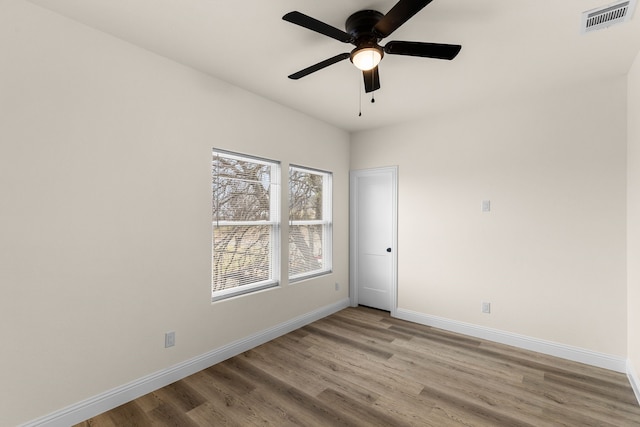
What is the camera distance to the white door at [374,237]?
4.35 meters

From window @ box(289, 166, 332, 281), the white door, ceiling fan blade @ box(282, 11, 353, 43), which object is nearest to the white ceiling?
ceiling fan blade @ box(282, 11, 353, 43)

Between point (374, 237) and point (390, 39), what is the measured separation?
9.42 ft

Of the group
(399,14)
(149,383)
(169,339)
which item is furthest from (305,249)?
(399,14)

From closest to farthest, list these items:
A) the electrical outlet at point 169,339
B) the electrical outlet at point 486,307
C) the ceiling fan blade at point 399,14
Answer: the ceiling fan blade at point 399,14, the electrical outlet at point 169,339, the electrical outlet at point 486,307

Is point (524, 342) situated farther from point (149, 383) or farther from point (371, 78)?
point (149, 383)

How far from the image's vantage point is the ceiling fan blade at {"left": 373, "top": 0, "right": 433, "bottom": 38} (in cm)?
148

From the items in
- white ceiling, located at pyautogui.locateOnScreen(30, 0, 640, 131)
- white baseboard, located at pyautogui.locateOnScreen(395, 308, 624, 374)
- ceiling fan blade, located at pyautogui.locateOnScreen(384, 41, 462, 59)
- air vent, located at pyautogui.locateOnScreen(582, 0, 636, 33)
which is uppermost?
white ceiling, located at pyautogui.locateOnScreen(30, 0, 640, 131)

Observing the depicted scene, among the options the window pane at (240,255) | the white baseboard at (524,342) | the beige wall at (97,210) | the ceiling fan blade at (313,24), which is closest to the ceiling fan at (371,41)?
the ceiling fan blade at (313,24)

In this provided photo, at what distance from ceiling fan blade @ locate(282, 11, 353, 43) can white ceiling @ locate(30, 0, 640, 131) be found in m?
0.23

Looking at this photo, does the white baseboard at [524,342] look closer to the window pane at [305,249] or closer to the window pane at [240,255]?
the window pane at [305,249]

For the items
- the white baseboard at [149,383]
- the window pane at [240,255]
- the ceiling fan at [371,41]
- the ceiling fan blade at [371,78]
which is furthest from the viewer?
the window pane at [240,255]

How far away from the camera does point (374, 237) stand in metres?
4.55

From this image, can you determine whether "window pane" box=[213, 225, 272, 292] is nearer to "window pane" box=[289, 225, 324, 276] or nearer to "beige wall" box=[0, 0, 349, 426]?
"beige wall" box=[0, 0, 349, 426]

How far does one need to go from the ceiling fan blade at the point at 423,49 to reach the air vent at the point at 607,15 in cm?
96
